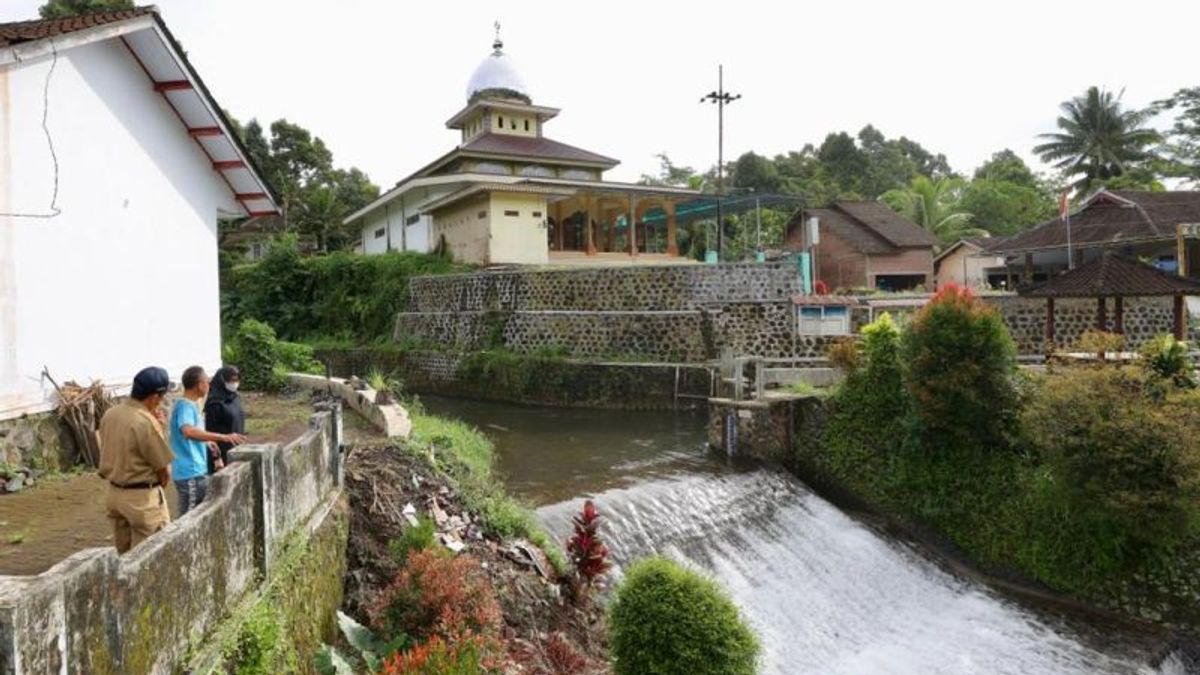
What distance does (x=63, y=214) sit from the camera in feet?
29.7

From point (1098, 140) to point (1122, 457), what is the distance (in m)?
43.4

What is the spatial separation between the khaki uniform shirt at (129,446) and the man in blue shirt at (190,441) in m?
0.78

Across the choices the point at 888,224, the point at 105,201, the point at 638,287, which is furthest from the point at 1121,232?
the point at 105,201

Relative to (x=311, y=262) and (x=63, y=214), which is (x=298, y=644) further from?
(x=311, y=262)

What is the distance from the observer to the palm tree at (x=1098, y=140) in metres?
44.9

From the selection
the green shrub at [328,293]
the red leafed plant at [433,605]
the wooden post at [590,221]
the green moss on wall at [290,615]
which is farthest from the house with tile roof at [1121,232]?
the green moss on wall at [290,615]

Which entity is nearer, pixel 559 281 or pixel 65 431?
pixel 65 431

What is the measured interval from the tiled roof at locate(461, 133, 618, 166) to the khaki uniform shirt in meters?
32.7

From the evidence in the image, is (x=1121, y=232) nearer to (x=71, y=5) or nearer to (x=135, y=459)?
(x=135, y=459)

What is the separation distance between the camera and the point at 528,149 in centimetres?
3862

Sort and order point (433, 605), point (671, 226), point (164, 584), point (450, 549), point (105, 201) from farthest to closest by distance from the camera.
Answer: point (671, 226) < point (105, 201) < point (450, 549) < point (433, 605) < point (164, 584)

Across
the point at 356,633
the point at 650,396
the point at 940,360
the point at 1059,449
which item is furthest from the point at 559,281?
the point at 356,633

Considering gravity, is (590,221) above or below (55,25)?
above

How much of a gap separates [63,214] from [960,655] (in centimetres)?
1228
